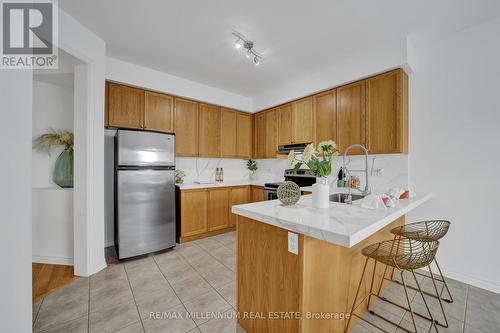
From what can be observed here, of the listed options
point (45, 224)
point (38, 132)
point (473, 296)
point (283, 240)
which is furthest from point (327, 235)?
point (38, 132)

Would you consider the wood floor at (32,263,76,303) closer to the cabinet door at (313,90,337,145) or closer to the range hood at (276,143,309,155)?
the range hood at (276,143,309,155)

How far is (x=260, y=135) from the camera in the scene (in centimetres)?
431

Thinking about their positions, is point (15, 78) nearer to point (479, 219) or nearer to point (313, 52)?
point (313, 52)

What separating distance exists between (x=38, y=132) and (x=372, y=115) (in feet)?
15.0

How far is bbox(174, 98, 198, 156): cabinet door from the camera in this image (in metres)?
3.42

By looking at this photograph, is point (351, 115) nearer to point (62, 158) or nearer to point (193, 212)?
point (193, 212)

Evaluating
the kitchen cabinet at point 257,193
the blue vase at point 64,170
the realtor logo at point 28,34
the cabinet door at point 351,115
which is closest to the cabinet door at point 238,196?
the kitchen cabinet at point 257,193

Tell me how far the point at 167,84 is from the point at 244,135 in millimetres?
1764

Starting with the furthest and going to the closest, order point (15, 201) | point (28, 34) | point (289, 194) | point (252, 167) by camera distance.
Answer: point (252, 167) < point (28, 34) < point (289, 194) < point (15, 201)

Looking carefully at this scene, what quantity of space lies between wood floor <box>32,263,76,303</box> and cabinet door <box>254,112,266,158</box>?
11.1 feet

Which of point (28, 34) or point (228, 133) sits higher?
point (28, 34)

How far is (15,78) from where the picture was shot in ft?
3.58

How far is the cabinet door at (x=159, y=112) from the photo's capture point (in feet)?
10.2

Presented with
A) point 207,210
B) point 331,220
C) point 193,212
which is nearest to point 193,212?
point 193,212
